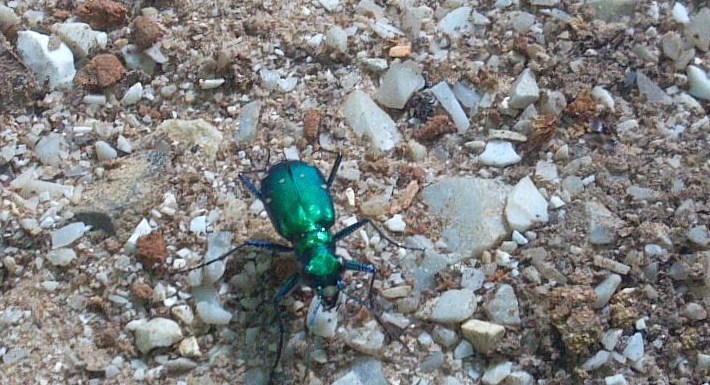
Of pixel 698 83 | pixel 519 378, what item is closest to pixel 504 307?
pixel 519 378

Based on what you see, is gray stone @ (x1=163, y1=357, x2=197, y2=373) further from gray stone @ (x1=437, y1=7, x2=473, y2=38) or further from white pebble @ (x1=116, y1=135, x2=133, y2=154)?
gray stone @ (x1=437, y1=7, x2=473, y2=38)

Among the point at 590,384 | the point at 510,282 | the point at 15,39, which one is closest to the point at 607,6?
the point at 510,282

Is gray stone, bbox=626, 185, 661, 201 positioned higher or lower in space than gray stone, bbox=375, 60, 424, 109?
lower

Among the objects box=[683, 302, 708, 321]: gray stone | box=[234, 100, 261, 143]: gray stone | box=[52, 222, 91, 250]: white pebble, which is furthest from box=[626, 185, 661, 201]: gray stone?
box=[52, 222, 91, 250]: white pebble

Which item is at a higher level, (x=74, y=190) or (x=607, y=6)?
(x=607, y=6)

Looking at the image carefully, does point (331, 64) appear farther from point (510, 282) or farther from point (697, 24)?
point (697, 24)

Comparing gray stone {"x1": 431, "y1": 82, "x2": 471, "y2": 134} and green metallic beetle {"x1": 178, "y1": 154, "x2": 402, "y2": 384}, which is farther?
gray stone {"x1": 431, "y1": 82, "x2": 471, "y2": 134}

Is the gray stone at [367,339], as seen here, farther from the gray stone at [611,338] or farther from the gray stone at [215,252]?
the gray stone at [611,338]

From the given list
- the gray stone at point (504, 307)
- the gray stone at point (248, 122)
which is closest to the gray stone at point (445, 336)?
the gray stone at point (504, 307)
